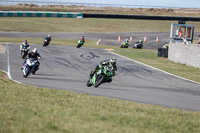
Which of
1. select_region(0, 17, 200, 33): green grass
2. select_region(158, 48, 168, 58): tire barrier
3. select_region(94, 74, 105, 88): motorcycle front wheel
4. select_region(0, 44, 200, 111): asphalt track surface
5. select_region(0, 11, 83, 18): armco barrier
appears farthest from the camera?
select_region(0, 11, 83, 18): armco barrier

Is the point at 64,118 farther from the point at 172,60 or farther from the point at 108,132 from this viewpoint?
the point at 172,60

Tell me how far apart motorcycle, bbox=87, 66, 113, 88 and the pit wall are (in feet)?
34.9

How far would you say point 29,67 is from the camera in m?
17.5

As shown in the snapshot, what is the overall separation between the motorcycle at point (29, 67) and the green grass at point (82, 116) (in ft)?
20.5

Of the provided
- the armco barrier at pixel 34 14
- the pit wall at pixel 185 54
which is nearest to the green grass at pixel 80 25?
the armco barrier at pixel 34 14

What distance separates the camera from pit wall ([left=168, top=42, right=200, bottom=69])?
77.5ft

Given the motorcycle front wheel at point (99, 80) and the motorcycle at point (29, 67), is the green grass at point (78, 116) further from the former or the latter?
the motorcycle at point (29, 67)

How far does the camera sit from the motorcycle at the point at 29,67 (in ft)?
57.1

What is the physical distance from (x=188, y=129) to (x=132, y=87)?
307 inches

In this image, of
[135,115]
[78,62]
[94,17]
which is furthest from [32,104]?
[94,17]

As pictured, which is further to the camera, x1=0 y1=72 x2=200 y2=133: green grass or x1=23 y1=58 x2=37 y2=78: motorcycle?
x1=23 y1=58 x2=37 y2=78: motorcycle

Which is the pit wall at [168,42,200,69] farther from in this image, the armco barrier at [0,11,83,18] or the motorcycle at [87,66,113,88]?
the armco barrier at [0,11,83,18]

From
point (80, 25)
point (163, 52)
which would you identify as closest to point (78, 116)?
point (163, 52)

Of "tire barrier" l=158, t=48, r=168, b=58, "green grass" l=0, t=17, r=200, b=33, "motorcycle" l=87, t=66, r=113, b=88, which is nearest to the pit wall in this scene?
"tire barrier" l=158, t=48, r=168, b=58
